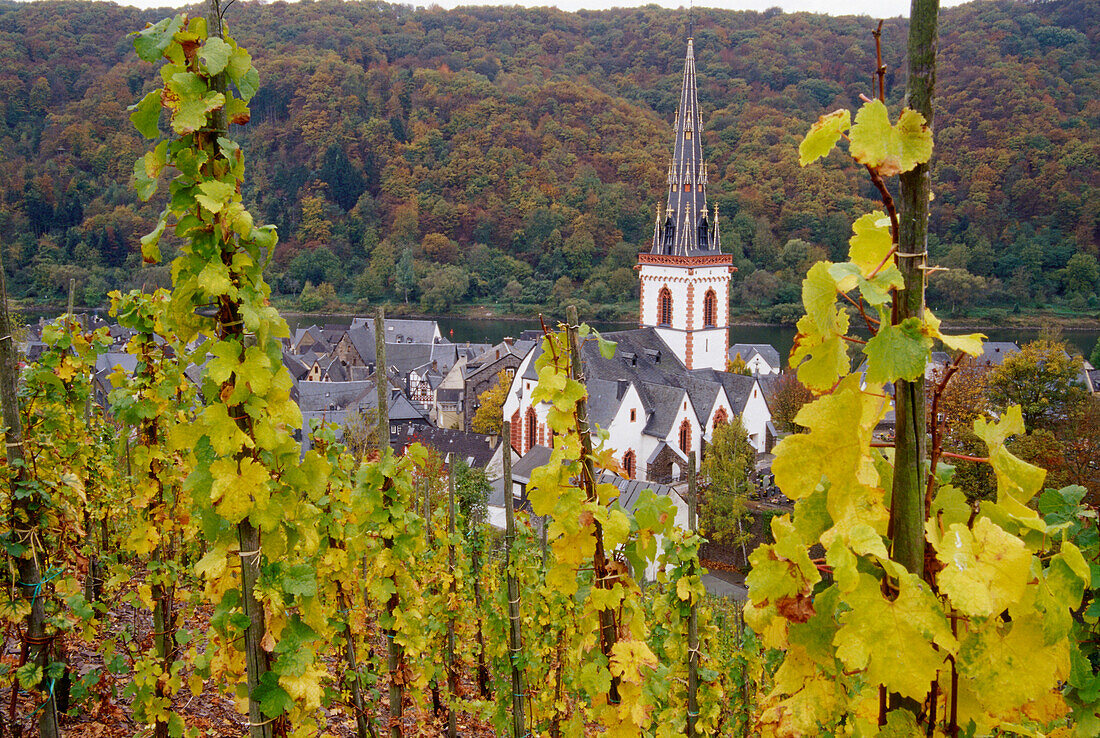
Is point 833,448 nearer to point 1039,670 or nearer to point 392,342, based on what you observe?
point 1039,670

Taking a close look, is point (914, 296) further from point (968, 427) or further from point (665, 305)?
point (665, 305)

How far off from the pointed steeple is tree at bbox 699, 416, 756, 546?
1345cm

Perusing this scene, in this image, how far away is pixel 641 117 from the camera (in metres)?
116

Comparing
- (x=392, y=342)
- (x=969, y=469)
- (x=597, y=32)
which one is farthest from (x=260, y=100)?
(x=969, y=469)

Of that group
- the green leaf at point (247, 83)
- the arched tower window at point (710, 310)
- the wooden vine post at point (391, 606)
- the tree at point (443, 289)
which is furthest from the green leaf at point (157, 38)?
the tree at point (443, 289)

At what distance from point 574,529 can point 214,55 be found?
2276 millimetres

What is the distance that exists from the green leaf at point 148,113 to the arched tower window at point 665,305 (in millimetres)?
34982

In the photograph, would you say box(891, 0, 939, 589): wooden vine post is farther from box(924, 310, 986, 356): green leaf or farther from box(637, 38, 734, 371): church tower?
box(637, 38, 734, 371): church tower

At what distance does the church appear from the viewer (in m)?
29.4

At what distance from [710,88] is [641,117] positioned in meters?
11.2

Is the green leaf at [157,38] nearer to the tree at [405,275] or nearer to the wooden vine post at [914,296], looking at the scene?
the wooden vine post at [914,296]

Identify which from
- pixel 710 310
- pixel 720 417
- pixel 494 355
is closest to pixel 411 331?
pixel 494 355

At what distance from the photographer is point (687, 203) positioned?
3716 centimetres

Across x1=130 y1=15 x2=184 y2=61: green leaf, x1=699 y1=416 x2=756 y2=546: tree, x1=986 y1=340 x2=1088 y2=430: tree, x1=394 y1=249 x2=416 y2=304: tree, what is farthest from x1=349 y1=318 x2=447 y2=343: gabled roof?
x1=130 y1=15 x2=184 y2=61: green leaf
